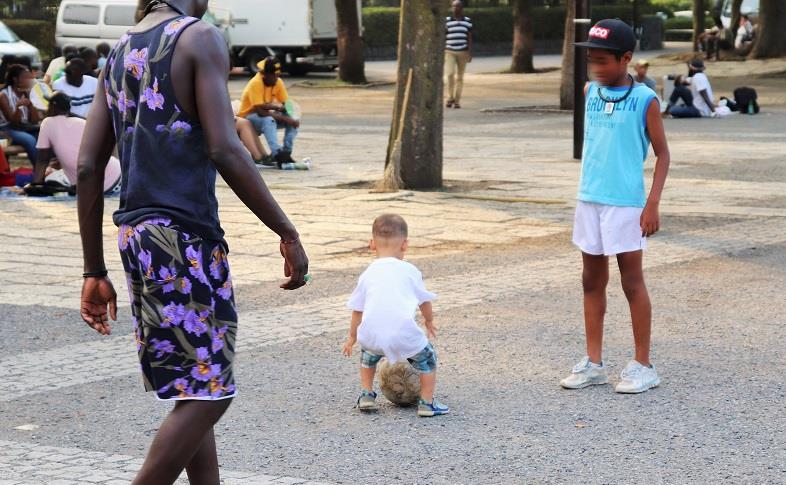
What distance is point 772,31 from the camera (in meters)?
35.1

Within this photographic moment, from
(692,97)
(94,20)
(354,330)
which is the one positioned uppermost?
(354,330)

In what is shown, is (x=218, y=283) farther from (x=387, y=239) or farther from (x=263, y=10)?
(x=263, y=10)

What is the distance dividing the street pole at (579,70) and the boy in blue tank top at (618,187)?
9562 millimetres

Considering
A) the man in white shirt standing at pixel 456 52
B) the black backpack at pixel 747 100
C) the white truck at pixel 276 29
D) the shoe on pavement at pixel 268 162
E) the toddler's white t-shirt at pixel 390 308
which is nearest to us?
the toddler's white t-shirt at pixel 390 308

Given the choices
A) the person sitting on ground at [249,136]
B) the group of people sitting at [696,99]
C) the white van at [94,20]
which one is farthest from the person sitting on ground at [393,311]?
the white van at [94,20]

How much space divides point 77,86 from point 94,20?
23289 millimetres

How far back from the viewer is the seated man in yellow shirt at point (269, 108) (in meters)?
15.6

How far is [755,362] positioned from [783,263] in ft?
9.48

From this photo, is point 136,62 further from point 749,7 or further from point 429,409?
point 749,7

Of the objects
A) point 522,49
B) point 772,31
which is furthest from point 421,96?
point 522,49

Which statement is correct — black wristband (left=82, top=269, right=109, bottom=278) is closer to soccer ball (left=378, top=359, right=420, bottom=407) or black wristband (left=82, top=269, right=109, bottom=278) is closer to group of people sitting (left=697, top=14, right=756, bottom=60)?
soccer ball (left=378, top=359, right=420, bottom=407)

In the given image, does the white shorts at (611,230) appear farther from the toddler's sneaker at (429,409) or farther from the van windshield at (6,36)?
the van windshield at (6,36)

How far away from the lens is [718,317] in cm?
734

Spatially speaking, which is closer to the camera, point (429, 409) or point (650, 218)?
point (429, 409)
